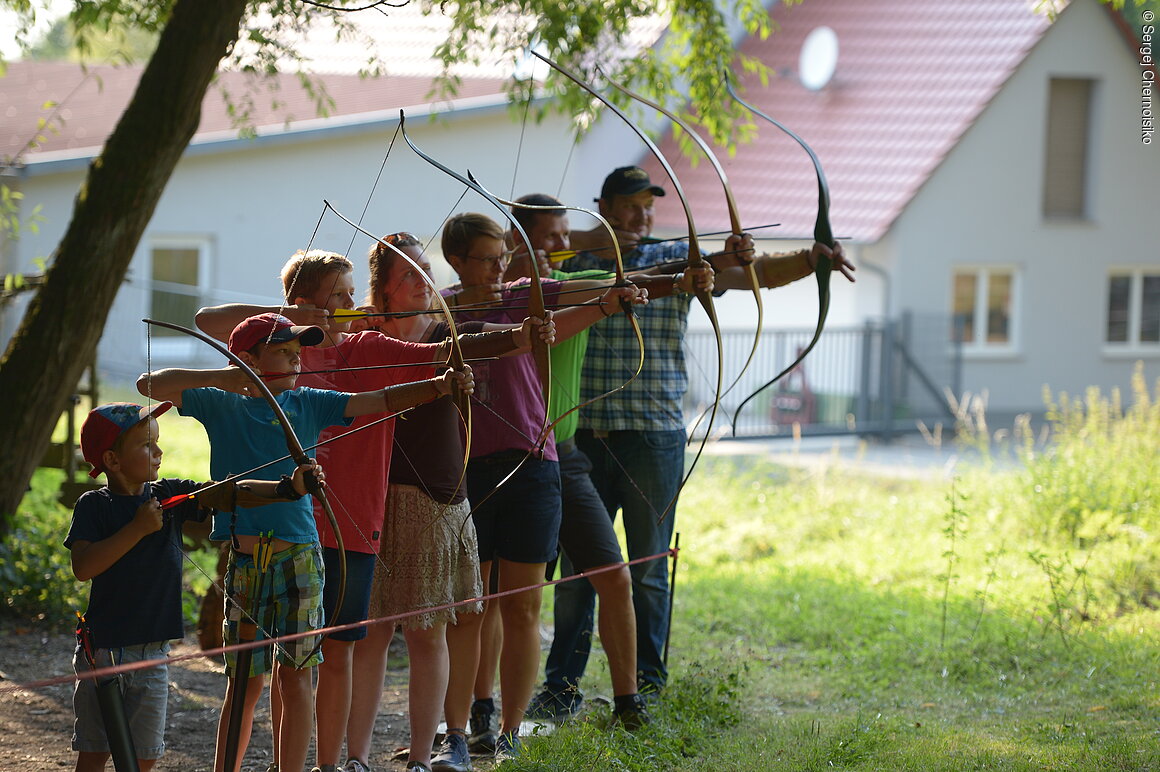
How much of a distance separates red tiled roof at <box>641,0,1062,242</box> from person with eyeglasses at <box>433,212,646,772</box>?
1027cm

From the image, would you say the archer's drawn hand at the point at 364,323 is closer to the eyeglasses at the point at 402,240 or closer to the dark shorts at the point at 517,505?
the eyeglasses at the point at 402,240

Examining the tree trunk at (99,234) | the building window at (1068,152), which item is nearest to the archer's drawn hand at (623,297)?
the tree trunk at (99,234)

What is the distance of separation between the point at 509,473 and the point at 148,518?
1111mm

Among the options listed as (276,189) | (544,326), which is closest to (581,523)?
(544,326)

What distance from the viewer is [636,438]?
4.12 metres

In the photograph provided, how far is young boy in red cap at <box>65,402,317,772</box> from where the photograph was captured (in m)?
2.69

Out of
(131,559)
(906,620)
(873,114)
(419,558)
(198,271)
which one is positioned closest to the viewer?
(131,559)

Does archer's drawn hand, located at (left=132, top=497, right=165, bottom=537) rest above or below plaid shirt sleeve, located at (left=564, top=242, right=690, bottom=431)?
below

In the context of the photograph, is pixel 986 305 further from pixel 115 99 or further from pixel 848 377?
pixel 115 99

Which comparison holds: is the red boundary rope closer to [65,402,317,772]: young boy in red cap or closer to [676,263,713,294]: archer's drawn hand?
[65,402,317,772]: young boy in red cap

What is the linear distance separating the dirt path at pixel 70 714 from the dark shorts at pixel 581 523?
90 centimetres

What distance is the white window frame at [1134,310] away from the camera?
15188mm

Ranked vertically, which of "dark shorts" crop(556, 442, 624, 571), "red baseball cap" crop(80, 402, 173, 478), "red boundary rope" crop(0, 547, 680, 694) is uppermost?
"red baseball cap" crop(80, 402, 173, 478)

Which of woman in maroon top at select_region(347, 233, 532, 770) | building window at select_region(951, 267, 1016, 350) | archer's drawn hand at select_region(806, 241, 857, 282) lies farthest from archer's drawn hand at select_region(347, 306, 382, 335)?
building window at select_region(951, 267, 1016, 350)
